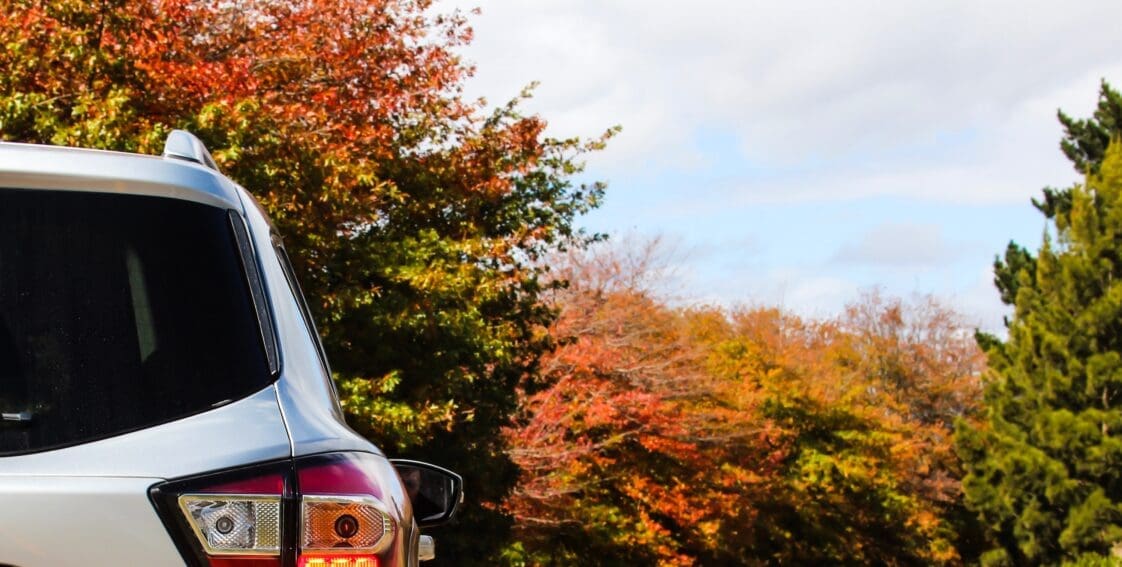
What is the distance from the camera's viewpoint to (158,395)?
2.47 m

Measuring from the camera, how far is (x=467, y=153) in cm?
2525

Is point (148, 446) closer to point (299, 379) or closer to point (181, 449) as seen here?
point (181, 449)

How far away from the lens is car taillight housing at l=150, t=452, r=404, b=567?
2.38m

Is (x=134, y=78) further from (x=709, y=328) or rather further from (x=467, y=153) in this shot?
(x=709, y=328)

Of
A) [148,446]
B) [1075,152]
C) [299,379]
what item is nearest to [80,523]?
[148,446]

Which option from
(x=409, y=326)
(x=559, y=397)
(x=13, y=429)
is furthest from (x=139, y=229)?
(x=559, y=397)

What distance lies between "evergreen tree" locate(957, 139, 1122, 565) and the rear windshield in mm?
49483

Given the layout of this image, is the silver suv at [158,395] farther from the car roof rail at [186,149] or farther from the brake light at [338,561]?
the car roof rail at [186,149]

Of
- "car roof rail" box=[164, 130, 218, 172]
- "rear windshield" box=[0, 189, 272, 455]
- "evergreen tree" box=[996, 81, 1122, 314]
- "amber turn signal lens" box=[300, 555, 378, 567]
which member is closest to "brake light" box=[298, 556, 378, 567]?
"amber turn signal lens" box=[300, 555, 378, 567]

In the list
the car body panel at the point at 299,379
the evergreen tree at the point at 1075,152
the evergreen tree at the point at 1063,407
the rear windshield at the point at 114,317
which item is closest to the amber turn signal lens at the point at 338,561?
the car body panel at the point at 299,379

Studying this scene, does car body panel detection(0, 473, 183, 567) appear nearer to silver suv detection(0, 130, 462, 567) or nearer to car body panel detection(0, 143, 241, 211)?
silver suv detection(0, 130, 462, 567)

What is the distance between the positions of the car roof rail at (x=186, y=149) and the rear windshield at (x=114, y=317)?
0.35 meters

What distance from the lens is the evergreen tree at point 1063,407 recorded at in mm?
49562

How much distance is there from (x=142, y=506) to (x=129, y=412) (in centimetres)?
16
